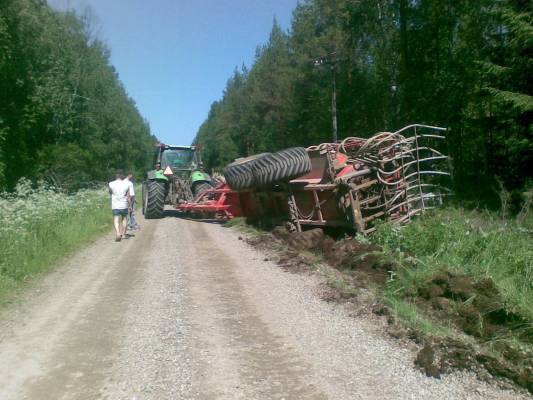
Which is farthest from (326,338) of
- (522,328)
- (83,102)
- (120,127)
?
(120,127)

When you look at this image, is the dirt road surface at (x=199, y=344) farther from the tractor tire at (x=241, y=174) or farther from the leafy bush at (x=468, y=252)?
the tractor tire at (x=241, y=174)

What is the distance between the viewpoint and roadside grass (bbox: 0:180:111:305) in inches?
336

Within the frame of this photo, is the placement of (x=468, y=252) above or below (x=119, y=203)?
below

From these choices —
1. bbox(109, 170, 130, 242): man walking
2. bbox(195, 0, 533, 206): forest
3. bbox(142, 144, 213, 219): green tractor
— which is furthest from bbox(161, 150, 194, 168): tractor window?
bbox(195, 0, 533, 206): forest

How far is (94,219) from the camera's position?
16.0 metres

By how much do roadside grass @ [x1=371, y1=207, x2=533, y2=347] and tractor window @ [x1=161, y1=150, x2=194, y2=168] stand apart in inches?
457

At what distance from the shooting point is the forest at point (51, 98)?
30.0 meters

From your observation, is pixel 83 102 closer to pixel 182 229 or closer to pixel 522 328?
pixel 182 229

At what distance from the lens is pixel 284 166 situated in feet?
35.8

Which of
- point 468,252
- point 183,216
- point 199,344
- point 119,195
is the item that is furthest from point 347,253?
point 183,216

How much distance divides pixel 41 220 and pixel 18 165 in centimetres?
2495

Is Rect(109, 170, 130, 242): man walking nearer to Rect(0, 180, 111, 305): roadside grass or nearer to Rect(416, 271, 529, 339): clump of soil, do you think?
Rect(0, 180, 111, 305): roadside grass

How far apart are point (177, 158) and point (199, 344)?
15068 mm

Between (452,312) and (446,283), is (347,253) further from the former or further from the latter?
(452,312)
